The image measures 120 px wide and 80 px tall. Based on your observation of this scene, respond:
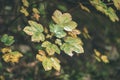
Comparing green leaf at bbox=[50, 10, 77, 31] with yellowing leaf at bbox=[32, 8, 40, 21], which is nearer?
green leaf at bbox=[50, 10, 77, 31]

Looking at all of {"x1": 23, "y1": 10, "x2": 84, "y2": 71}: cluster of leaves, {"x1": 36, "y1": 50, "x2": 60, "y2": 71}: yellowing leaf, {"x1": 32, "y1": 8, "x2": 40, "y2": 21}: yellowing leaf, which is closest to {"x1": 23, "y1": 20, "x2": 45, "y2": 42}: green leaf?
{"x1": 23, "y1": 10, "x2": 84, "y2": 71}: cluster of leaves

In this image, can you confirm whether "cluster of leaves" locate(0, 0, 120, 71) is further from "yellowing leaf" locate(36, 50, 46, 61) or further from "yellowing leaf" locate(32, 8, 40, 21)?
"yellowing leaf" locate(32, 8, 40, 21)

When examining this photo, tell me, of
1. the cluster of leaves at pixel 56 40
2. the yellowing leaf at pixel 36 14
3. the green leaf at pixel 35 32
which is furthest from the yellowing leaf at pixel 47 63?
the yellowing leaf at pixel 36 14

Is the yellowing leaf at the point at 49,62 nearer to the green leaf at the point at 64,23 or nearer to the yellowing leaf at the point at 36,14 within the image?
the green leaf at the point at 64,23

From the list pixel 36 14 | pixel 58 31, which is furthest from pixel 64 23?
pixel 36 14

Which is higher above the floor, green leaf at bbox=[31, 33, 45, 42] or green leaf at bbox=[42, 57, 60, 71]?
green leaf at bbox=[31, 33, 45, 42]

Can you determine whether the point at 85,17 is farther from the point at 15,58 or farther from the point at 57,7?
the point at 15,58

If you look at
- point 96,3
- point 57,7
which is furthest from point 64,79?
point 96,3

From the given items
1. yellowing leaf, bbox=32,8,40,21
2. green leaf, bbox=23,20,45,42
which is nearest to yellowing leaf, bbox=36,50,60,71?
green leaf, bbox=23,20,45,42

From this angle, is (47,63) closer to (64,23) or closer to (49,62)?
(49,62)

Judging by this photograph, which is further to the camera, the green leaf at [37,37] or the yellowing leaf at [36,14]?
the yellowing leaf at [36,14]

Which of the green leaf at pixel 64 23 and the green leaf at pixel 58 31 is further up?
the green leaf at pixel 64 23
